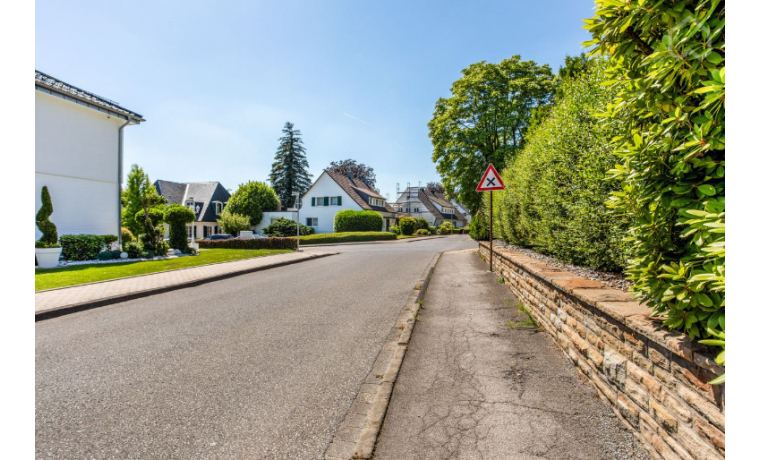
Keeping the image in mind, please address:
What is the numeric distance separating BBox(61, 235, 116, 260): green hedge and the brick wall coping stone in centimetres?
1924

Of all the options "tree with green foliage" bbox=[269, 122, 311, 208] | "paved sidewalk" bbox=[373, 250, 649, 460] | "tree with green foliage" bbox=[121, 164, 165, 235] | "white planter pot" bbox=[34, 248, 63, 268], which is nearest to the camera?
"paved sidewalk" bbox=[373, 250, 649, 460]

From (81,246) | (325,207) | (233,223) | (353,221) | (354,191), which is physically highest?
(354,191)

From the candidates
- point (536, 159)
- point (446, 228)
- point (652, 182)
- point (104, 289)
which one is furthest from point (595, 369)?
point (446, 228)

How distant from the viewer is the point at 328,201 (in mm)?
49594

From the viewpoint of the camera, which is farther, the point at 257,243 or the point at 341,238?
the point at 341,238

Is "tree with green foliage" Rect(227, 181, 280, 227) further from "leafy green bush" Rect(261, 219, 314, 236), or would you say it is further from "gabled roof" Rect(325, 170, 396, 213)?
"gabled roof" Rect(325, 170, 396, 213)

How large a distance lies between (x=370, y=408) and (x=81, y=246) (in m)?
19.0

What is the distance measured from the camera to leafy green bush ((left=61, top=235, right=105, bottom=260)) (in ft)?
55.1

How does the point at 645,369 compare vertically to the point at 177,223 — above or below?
below

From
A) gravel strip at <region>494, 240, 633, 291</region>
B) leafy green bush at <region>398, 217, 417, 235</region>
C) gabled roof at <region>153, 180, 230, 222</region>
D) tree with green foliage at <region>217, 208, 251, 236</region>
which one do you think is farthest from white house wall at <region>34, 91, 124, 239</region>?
leafy green bush at <region>398, 217, 417, 235</region>

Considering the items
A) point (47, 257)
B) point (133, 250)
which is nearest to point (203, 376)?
point (47, 257)

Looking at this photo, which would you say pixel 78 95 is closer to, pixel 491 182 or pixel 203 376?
pixel 491 182

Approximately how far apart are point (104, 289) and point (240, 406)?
7.90 m

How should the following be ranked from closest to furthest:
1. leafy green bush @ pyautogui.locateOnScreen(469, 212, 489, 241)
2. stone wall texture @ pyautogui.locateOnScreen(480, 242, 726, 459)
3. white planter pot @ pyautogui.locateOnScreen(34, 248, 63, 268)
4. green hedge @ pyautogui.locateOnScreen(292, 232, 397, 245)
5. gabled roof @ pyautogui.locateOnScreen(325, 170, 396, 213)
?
stone wall texture @ pyautogui.locateOnScreen(480, 242, 726, 459) → white planter pot @ pyautogui.locateOnScreen(34, 248, 63, 268) → leafy green bush @ pyautogui.locateOnScreen(469, 212, 489, 241) → green hedge @ pyautogui.locateOnScreen(292, 232, 397, 245) → gabled roof @ pyautogui.locateOnScreen(325, 170, 396, 213)
